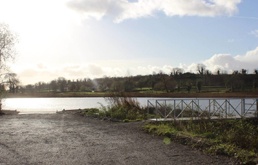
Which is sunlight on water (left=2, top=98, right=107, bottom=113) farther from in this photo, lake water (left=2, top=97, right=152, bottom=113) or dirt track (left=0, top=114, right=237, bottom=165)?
dirt track (left=0, top=114, right=237, bottom=165)

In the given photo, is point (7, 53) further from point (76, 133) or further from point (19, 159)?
point (19, 159)

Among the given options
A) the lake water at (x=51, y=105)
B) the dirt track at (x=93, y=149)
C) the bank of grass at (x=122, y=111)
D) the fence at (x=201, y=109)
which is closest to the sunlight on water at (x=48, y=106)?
the lake water at (x=51, y=105)

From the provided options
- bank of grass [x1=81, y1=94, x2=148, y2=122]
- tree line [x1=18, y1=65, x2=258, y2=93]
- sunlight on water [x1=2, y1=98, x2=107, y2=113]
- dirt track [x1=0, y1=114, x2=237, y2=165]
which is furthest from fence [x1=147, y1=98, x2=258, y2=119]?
tree line [x1=18, y1=65, x2=258, y2=93]

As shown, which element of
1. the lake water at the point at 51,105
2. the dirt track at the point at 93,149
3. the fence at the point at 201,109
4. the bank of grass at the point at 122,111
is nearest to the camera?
the dirt track at the point at 93,149

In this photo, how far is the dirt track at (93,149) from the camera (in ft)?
31.8

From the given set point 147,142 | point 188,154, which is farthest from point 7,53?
point 188,154

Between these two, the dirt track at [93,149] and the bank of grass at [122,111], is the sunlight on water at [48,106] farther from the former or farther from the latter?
the dirt track at [93,149]

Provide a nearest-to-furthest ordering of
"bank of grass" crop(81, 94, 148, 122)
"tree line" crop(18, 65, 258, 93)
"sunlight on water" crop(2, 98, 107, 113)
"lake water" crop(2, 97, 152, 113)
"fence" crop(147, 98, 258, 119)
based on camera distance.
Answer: "bank of grass" crop(81, 94, 148, 122)
"fence" crop(147, 98, 258, 119)
"lake water" crop(2, 97, 152, 113)
"sunlight on water" crop(2, 98, 107, 113)
"tree line" crop(18, 65, 258, 93)

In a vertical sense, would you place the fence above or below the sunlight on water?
above

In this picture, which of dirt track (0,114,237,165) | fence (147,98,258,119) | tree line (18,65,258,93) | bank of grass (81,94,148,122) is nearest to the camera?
dirt track (0,114,237,165)

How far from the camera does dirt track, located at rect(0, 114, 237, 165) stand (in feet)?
31.8

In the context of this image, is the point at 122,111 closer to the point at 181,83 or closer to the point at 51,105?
the point at 51,105

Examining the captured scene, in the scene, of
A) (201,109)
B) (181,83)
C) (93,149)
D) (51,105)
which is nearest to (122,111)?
→ (201,109)

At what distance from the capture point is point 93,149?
11500 mm
